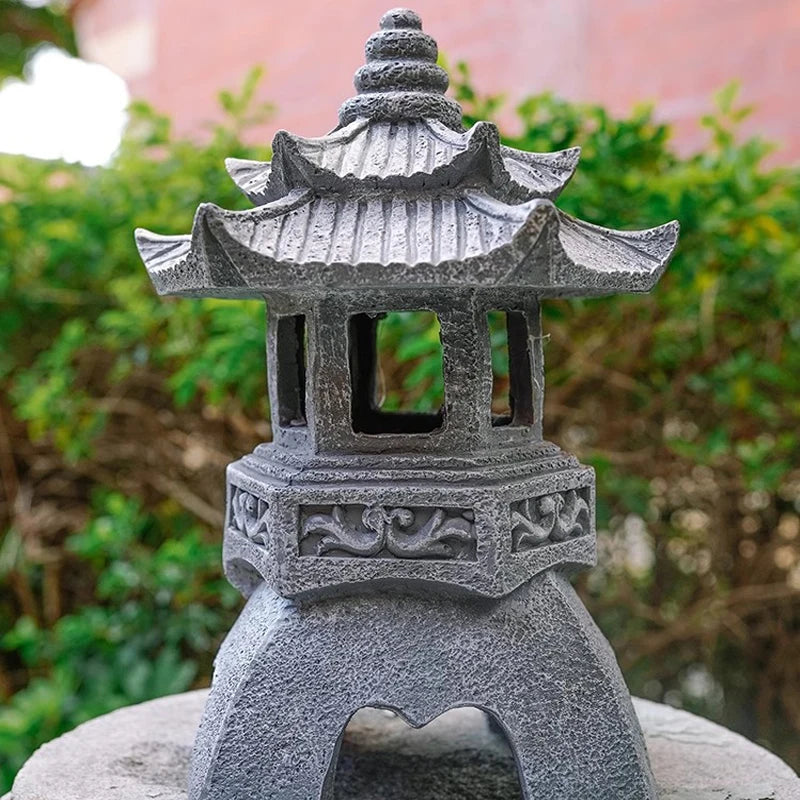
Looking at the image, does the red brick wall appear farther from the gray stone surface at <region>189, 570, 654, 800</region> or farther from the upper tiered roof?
the gray stone surface at <region>189, 570, 654, 800</region>

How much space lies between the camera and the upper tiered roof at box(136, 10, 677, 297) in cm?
162

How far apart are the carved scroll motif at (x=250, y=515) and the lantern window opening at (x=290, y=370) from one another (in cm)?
19

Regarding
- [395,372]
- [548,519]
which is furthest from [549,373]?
[548,519]

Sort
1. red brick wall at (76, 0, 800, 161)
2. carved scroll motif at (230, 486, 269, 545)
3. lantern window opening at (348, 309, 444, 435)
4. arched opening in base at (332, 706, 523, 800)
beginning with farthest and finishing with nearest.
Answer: red brick wall at (76, 0, 800, 161), lantern window opening at (348, 309, 444, 435), arched opening in base at (332, 706, 523, 800), carved scroll motif at (230, 486, 269, 545)

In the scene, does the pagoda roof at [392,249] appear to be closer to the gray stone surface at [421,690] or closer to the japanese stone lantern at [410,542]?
the japanese stone lantern at [410,542]

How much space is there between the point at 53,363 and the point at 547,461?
2.34 meters

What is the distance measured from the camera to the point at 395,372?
3566 mm

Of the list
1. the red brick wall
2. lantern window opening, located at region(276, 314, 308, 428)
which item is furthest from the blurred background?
lantern window opening, located at region(276, 314, 308, 428)

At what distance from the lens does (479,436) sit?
6.18 feet

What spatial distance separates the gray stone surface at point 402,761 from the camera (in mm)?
2064

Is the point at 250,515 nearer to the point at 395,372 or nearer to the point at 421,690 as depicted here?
the point at 421,690

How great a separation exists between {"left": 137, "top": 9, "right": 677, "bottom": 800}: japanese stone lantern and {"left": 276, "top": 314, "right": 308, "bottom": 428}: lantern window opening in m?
0.13

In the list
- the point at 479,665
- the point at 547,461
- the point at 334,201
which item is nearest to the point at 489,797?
the point at 479,665

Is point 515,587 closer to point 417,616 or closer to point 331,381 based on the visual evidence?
point 417,616
